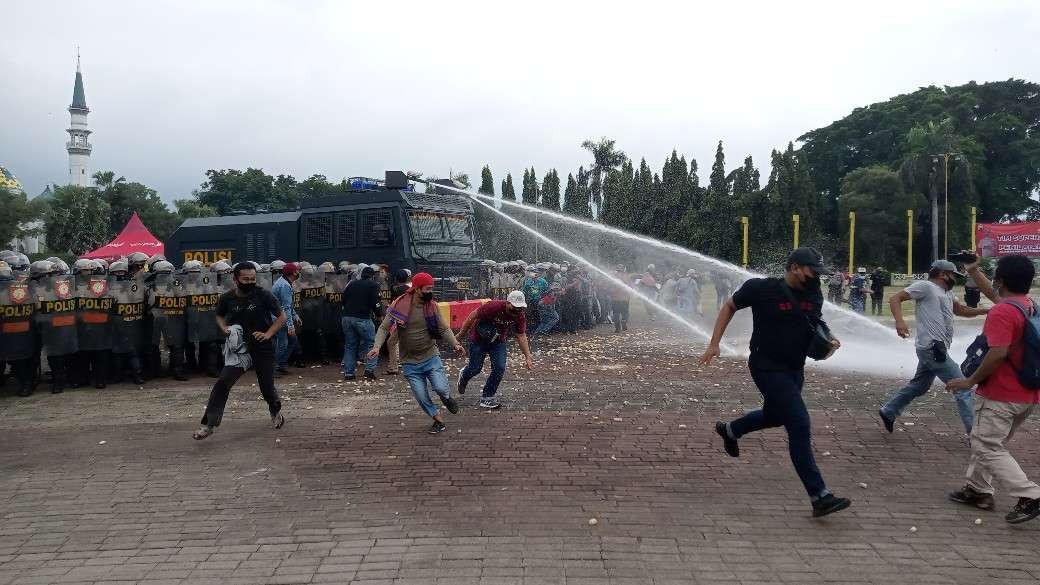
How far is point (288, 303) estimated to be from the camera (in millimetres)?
11273

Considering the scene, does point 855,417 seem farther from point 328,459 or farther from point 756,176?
point 756,176

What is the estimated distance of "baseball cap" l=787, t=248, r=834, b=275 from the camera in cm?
524

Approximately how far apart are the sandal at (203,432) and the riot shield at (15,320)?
12.3 ft

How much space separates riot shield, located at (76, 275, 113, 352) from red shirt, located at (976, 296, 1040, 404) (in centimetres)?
1013

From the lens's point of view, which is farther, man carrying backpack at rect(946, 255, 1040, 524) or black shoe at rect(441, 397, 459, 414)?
black shoe at rect(441, 397, 459, 414)

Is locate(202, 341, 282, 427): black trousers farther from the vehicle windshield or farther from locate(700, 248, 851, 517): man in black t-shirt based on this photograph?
the vehicle windshield

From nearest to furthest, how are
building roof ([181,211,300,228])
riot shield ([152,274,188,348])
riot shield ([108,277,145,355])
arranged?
riot shield ([108,277,145,355])
riot shield ([152,274,188,348])
building roof ([181,211,300,228])

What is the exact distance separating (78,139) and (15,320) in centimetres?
11195

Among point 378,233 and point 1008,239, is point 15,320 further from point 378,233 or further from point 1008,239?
point 1008,239

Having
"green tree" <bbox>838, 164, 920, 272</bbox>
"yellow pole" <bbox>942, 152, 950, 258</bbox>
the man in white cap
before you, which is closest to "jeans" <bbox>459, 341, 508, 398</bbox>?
the man in white cap

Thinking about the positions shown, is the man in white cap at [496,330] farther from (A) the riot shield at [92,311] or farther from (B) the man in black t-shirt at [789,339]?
(A) the riot shield at [92,311]

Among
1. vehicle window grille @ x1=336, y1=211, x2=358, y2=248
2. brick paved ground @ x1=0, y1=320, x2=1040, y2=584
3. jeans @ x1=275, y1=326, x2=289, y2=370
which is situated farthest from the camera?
vehicle window grille @ x1=336, y1=211, x2=358, y2=248

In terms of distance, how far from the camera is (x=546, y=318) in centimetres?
1700

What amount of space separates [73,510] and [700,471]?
4817 mm
